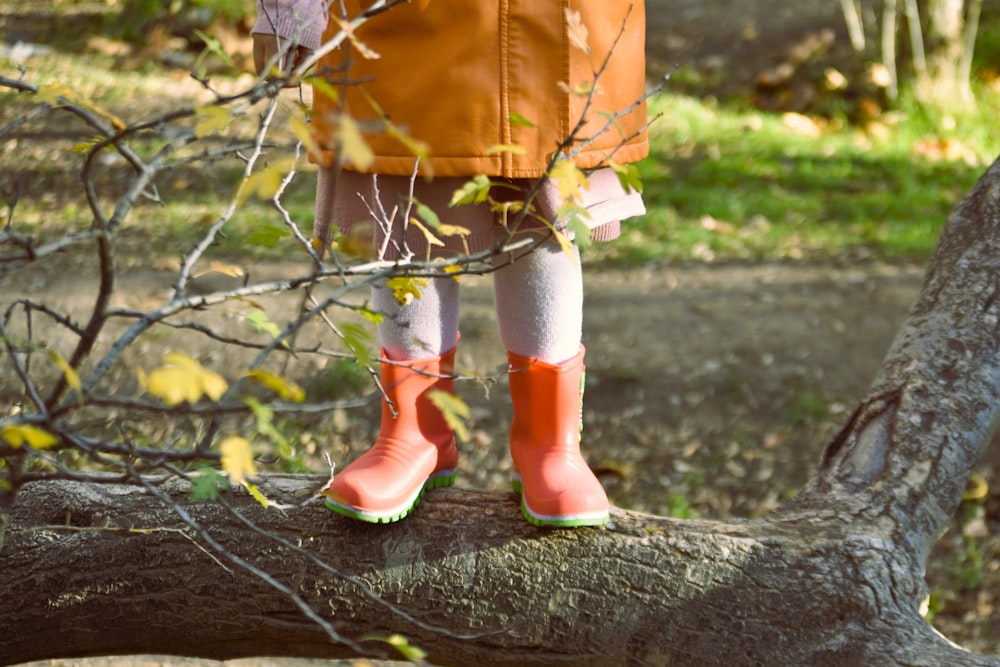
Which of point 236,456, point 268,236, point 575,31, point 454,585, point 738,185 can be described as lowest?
point 454,585

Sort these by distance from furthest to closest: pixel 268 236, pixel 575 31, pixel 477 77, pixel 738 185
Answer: pixel 738 185 < pixel 477 77 < pixel 268 236 < pixel 575 31

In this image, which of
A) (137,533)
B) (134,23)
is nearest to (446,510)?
(137,533)

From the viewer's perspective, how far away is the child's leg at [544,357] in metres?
1.88

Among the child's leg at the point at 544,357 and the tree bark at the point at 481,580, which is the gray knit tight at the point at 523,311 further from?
the tree bark at the point at 481,580

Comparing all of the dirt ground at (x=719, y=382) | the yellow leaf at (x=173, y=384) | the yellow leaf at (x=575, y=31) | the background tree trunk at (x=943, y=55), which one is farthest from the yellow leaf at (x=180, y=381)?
the background tree trunk at (x=943, y=55)

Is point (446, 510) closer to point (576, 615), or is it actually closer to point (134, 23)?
point (576, 615)

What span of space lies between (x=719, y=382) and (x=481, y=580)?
84.2 inches

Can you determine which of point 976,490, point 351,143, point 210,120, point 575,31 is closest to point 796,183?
point 976,490

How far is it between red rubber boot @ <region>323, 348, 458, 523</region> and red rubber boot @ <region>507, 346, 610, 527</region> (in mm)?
143

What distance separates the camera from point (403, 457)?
1.88m

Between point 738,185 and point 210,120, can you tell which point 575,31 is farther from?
point 738,185

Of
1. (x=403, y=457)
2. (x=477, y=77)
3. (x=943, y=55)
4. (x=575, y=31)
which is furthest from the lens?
(x=943, y=55)

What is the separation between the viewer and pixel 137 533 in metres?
1.86

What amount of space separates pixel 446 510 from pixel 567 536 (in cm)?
23
